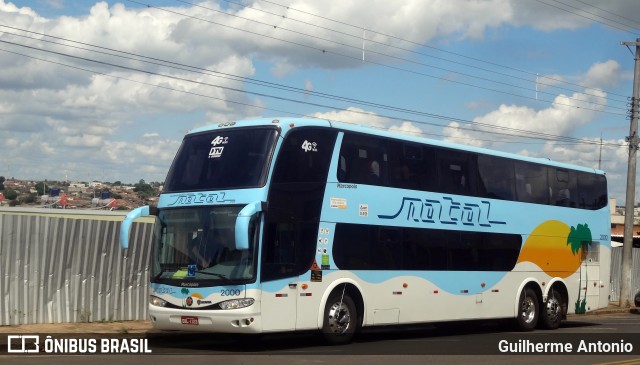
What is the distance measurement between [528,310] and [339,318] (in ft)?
25.7

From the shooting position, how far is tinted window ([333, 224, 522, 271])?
16.9 m

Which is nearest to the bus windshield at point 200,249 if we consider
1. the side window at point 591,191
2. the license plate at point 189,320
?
the license plate at point 189,320

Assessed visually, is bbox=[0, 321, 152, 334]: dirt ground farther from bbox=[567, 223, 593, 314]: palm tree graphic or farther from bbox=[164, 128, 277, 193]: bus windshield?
bbox=[567, 223, 593, 314]: palm tree graphic

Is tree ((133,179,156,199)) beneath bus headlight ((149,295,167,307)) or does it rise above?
above

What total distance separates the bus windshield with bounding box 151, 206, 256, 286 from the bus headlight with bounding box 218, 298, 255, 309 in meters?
0.33

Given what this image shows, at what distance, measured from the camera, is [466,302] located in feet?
66.0

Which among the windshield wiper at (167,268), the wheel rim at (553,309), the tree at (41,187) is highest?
the tree at (41,187)

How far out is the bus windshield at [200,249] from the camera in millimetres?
14891

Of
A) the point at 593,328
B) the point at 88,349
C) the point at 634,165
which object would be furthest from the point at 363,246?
the point at 634,165

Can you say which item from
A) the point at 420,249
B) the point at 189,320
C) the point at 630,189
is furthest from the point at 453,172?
the point at 630,189

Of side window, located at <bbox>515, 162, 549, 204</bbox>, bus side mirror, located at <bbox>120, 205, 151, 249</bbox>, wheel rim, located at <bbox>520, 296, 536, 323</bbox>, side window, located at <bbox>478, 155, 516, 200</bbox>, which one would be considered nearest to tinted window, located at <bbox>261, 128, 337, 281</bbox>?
bus side mirror, located at <bbox>120, 205, 151, 249</bbox>

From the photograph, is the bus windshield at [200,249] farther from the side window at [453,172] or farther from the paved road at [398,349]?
the side window at [453,172]

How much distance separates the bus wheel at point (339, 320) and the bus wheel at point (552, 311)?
794cm

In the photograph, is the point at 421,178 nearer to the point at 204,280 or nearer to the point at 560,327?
the point at 204,280
